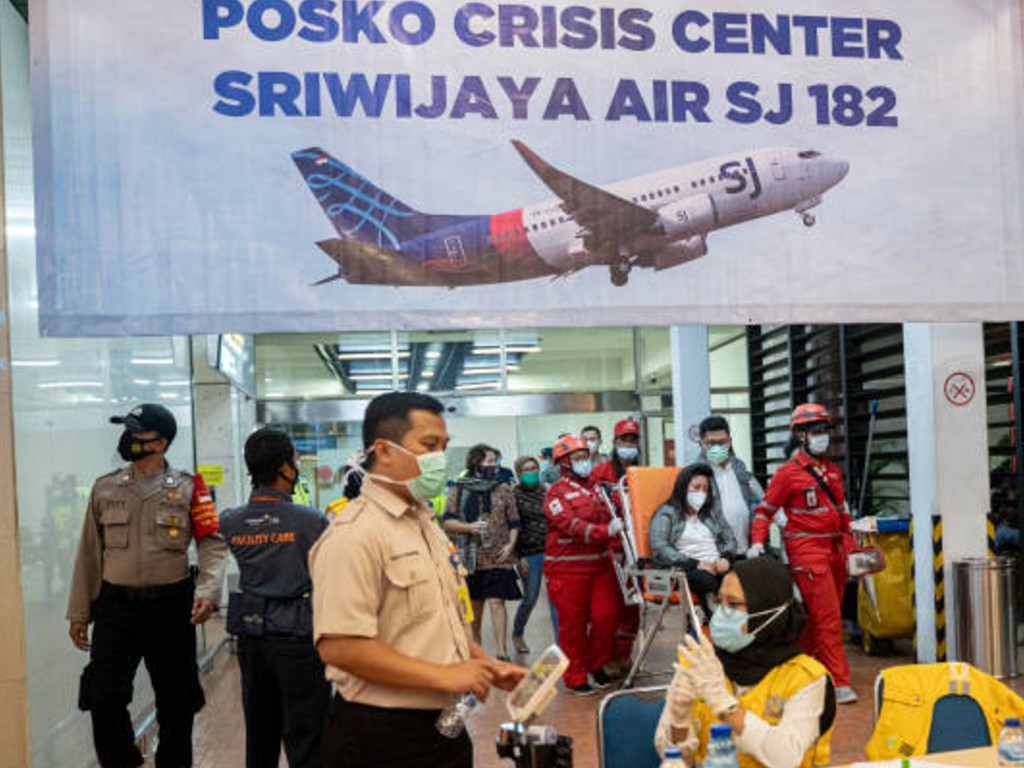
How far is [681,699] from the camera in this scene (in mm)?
2881

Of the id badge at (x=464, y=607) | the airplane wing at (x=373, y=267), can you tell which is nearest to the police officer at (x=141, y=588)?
the airplane wing at (x=373, y=267)

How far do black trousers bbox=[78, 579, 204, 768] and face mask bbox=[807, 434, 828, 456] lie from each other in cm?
375

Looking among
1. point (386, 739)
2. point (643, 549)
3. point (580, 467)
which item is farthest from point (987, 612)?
point (386, 739)

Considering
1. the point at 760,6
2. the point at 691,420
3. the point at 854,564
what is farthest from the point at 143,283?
the point at 691,420

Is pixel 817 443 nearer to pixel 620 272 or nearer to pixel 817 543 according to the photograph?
pixel 817 543

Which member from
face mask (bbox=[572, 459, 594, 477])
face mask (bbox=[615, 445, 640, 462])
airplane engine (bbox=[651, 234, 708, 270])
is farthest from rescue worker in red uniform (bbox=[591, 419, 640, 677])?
airplane engine (bbox=[651, 234, 708, 270])

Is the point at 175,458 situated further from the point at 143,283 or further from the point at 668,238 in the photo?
the point at 668,238

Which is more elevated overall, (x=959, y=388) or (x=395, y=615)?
(x=959, y=388)

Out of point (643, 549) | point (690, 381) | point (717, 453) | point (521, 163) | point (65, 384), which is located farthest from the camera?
point (690, 381)

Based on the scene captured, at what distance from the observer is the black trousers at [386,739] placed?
2.83 m

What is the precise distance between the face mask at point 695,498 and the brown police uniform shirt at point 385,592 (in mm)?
4563

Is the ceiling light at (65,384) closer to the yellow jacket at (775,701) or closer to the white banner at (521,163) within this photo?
the white banner at (521,163)

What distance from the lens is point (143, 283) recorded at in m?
4.45

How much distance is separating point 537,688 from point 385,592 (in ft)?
1.49
